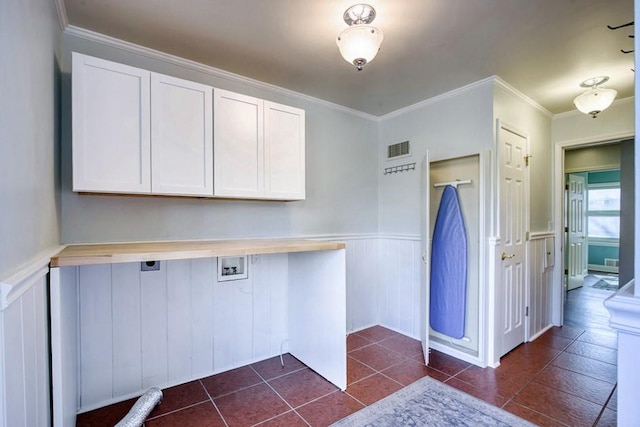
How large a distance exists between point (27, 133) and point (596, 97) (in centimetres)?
383

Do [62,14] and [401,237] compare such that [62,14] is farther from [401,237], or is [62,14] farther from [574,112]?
[574,112]

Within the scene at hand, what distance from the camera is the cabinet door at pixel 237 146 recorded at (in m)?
2.16

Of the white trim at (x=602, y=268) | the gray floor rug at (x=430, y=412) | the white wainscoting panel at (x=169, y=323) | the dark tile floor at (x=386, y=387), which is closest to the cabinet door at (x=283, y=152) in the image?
the white wainscoting panel at (x=169, y=323)

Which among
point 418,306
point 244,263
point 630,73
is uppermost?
point 630,73

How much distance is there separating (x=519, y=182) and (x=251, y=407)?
3.12 meters

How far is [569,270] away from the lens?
557cm

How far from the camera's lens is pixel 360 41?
174 centimetres

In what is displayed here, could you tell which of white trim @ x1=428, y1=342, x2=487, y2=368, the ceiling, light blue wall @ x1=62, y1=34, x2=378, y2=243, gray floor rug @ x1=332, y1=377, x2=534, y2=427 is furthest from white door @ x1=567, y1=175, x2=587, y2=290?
gray floor rug @ x1=332, y1=377, x2=534, y2=427

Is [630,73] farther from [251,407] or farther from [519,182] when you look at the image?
[251,407]

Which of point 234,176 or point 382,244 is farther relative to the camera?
point 382,244

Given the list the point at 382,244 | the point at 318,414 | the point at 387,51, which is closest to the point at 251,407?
the point at 318,414

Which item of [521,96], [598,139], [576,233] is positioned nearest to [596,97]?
[521,96]

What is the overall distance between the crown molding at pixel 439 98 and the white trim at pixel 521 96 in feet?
0.35

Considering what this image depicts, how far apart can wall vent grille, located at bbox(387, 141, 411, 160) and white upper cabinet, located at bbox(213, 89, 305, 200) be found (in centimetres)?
139
